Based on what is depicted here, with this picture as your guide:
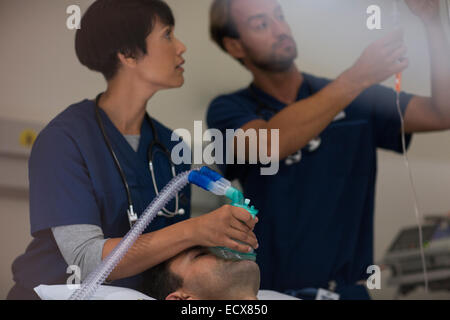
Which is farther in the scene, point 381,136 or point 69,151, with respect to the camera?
point 381,136

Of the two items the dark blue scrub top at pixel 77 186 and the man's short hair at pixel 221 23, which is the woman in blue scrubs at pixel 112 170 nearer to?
the dark blue scrub top at pixel 77 186

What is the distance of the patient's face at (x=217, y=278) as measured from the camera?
3.62ft

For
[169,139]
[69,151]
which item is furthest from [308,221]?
[69,151]

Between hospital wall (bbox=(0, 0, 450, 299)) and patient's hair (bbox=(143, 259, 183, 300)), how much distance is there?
207 millimetres

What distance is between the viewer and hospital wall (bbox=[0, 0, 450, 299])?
4.29ft

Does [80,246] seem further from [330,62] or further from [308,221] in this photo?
[330,62]

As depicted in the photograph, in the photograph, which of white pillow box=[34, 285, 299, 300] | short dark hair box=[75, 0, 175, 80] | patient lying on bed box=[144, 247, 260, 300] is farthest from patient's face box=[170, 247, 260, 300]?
short dark hair box=[75, 0, 175, 80]

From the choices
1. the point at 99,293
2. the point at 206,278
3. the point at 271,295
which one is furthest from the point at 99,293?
the point at 271,295

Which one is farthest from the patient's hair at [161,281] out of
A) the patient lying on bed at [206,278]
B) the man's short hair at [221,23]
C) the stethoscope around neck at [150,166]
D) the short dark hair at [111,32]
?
the man's short hair at [221,23]

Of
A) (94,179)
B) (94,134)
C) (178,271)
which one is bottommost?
(178,271)

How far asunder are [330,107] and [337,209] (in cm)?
30

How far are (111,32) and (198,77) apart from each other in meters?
0.27

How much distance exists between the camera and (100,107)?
131cm

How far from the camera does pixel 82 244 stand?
1.17 meters
